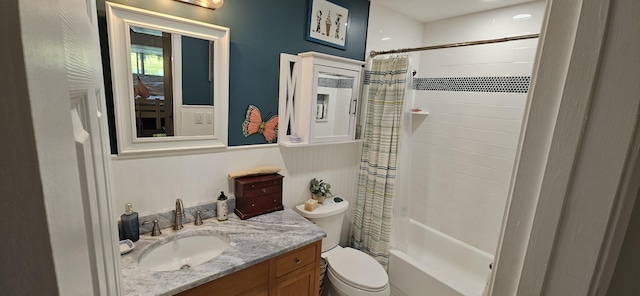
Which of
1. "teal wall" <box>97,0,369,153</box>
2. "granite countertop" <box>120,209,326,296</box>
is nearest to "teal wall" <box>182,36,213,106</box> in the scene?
"teal wall" <box>97,0,369,153</box>

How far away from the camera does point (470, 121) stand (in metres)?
2.31

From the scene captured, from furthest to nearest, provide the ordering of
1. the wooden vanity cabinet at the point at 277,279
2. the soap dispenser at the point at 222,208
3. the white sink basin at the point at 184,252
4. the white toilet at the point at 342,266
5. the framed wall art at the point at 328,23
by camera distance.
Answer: the framed wall art at the point at 328,23
the white toilet at the point at 342,266
the soap dispenser at the point at 222,208
the white sink basin at the point at 184,252
the wooden vanity cabinet at the point at 277,279

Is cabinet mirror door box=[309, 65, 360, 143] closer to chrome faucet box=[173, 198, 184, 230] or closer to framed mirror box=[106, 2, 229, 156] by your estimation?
framed mirror box=[106, 2, 229, 156]

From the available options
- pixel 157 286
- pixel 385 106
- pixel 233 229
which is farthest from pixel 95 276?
pixel 385 106

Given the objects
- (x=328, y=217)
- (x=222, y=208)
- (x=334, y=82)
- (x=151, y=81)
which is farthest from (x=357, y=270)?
(x=151, y=81)

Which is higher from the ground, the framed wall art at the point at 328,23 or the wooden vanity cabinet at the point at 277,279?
the framed wall art at the point at 328,23

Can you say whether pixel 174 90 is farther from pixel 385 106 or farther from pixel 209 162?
pixel 385 106

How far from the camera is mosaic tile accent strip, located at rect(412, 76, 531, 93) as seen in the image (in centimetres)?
202

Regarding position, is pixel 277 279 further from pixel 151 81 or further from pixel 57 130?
pixel 57 130

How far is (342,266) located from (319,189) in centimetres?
57

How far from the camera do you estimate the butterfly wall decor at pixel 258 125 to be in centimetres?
167

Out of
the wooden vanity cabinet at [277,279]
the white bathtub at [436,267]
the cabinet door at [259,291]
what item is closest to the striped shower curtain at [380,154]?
the white bathtub at [436,267]

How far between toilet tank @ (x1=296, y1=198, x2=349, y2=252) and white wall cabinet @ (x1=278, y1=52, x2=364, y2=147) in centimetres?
49

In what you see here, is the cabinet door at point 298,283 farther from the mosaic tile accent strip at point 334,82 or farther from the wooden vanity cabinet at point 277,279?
the mosaic tile accent strip at point 334,82
